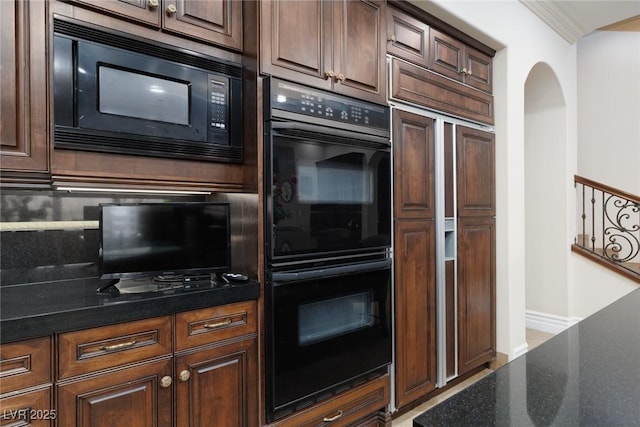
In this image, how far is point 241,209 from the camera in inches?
68.8

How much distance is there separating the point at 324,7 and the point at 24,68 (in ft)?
4.28

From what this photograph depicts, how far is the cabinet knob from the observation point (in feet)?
4.39

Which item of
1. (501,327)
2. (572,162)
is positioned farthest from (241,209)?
(572,162)

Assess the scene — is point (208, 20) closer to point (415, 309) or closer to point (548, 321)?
point (415, 309)

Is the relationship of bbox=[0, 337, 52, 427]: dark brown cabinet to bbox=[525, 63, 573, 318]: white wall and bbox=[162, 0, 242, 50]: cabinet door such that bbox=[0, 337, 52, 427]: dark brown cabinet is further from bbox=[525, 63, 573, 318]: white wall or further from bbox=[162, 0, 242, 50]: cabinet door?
bbox=[525, 63, 573, 318]: white wall

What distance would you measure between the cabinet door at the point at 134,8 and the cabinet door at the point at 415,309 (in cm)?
162

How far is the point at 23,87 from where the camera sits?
4.17 ft

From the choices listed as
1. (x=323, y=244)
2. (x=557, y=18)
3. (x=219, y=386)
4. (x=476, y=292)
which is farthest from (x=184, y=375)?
(x=557, y=18)

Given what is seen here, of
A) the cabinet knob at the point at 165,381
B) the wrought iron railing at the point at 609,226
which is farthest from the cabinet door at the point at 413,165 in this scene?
the wrought iron railing at the point at 609,226

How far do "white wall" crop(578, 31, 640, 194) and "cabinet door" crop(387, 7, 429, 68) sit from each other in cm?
338

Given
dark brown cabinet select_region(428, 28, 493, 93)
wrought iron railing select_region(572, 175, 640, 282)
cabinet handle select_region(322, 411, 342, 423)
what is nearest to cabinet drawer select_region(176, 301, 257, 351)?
cabinet handle select_region(322, 411, 342, 423)

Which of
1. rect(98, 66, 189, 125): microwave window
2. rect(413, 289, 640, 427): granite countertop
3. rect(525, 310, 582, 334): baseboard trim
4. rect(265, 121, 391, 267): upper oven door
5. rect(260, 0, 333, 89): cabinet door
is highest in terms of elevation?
rect(260, 0, 333, 89): cabinet door

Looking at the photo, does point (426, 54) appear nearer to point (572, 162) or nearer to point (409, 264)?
point (409, 264)

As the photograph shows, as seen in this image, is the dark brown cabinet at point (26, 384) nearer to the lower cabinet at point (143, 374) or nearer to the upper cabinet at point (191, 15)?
the lower cabinet at point (143, 374)
